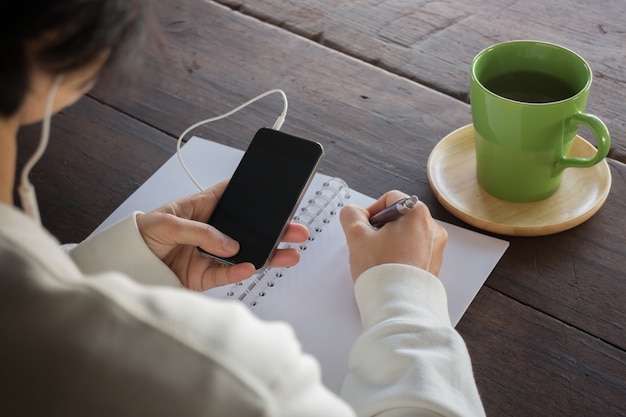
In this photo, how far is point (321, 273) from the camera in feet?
2.92

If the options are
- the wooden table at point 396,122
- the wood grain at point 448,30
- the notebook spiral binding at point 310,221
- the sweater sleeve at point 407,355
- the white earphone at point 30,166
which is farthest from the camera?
the wood grain at point 448,30

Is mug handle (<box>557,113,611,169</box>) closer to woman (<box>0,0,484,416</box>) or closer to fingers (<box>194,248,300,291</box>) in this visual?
fingers (<box>194,248,300,291</box>)

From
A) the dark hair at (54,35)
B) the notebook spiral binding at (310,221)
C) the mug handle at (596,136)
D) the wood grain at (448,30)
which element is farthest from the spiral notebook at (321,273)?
the dark hair at (54,35)

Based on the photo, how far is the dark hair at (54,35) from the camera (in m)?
0.44

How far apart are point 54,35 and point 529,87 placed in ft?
1.96

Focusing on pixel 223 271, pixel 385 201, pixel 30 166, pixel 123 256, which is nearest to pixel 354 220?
pixel 385 201

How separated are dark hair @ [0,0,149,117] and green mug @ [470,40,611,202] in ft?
1.52

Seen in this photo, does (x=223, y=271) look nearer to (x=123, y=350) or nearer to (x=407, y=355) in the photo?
(x=407, y=355)

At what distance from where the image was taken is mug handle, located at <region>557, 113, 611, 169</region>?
2.73 ft

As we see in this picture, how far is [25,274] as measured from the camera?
1.35 feet

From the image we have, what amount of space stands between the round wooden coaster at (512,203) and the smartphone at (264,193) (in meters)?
0.16

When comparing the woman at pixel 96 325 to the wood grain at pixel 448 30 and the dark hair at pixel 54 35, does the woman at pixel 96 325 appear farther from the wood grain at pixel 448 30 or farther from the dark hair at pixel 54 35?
the wood grain at pixel 448 30

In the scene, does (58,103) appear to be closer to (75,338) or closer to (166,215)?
(75,338)

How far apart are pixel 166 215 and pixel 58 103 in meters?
0.32
